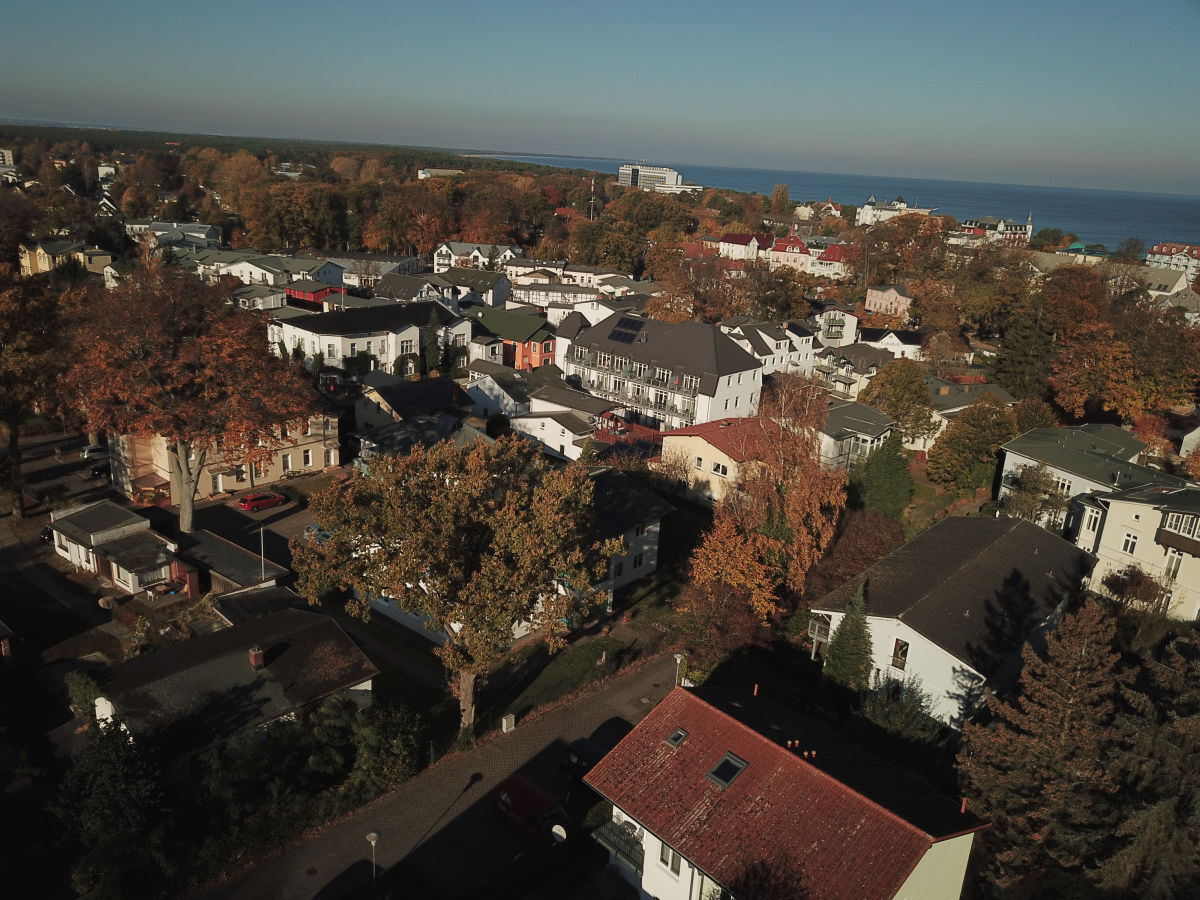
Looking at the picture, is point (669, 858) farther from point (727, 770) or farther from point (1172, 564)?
point (1172, 564)

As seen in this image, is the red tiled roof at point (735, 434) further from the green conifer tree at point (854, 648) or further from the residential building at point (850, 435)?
the green conifer tree at point (854, 648)

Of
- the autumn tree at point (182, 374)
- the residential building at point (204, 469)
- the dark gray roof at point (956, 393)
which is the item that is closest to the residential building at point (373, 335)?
the residential building at point (204, 469)

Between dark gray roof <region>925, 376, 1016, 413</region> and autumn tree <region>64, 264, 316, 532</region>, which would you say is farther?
dark gray roof <region>925, 376, 1016, 413</region>

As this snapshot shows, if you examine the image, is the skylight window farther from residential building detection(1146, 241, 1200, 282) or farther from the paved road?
residential building detection(1146, 241, 1200, 282)

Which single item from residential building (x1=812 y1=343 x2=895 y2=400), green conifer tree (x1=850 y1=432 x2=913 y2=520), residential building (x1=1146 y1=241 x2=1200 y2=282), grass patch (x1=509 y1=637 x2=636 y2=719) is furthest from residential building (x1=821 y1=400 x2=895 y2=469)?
residential building (x1=1146 y1=241 x2=1200 y2=282)

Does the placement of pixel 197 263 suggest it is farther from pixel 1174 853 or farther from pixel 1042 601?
pixel 1174 853

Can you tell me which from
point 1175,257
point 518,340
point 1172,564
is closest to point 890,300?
point 518,340
